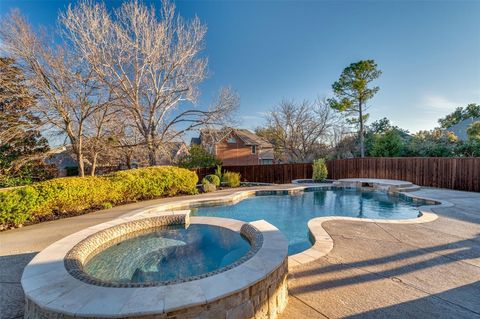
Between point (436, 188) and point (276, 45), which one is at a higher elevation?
point (276, 45)

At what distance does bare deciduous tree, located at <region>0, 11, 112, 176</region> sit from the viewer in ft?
30.0

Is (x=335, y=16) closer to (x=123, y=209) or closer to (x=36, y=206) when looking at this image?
(x=123, y=209)

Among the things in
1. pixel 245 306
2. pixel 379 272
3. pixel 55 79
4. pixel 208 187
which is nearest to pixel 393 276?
pixel 379 272

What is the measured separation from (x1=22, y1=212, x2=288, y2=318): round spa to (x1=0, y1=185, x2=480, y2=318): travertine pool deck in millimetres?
486

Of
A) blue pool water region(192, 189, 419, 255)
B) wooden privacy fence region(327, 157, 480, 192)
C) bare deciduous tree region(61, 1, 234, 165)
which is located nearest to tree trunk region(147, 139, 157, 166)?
bare deciduous tree region(61, 1, 234, 165)

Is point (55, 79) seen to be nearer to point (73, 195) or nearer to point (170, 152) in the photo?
point (73, 195)

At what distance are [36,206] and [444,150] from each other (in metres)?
20.6

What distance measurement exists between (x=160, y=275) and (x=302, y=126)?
72.4ft

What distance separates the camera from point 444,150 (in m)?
14.5

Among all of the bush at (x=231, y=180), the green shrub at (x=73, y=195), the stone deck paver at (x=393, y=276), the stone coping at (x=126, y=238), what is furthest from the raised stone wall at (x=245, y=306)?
the bush at (x=231, y=180)

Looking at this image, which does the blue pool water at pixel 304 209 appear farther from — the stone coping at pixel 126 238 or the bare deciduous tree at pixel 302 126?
the bare deciduous tree at pixel 302 126

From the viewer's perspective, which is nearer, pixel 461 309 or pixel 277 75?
pixel 461 309

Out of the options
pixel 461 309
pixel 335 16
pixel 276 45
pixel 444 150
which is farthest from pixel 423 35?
pixel 461 309

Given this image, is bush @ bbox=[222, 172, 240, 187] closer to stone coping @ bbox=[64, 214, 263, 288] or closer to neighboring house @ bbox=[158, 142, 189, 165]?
neighboring house @ bbox=[158, 142, 189, 165]
